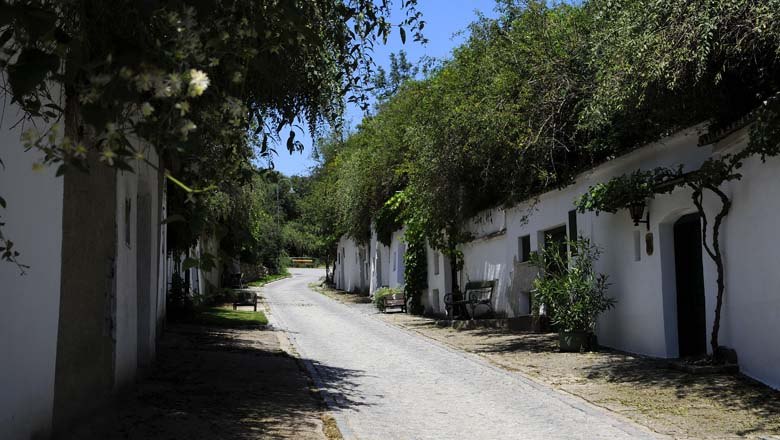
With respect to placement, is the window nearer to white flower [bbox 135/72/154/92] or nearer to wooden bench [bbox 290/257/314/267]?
white flower [bbox 135/72/154/92]

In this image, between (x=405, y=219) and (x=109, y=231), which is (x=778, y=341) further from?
(x=405, y=219)

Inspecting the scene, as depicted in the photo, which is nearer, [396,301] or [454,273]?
[454,273]

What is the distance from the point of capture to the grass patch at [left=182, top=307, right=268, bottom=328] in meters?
19.9

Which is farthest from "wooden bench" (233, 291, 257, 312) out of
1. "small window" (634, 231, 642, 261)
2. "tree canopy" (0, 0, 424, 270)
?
"tree canopy" (0, 0, 424, 270)

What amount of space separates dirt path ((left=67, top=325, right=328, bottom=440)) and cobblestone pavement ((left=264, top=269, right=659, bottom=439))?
43 centimetres

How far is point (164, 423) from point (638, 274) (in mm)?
8080

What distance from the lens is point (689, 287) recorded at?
38.2ft

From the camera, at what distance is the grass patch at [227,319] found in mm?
19891

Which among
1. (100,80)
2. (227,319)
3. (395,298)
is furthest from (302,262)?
(100,80)

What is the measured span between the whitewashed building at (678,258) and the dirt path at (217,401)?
517 centimetres

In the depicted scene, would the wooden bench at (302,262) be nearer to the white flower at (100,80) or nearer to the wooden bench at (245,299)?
the wooden bench at (245,299)

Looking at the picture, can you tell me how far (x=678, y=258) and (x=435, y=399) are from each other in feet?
15.4

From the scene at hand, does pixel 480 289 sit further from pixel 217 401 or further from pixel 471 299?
pixel 217 401

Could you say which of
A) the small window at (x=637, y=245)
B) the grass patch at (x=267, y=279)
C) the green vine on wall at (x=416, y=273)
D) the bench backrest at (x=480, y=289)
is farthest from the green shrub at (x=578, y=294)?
the grass patch at (x=267, y=279)
